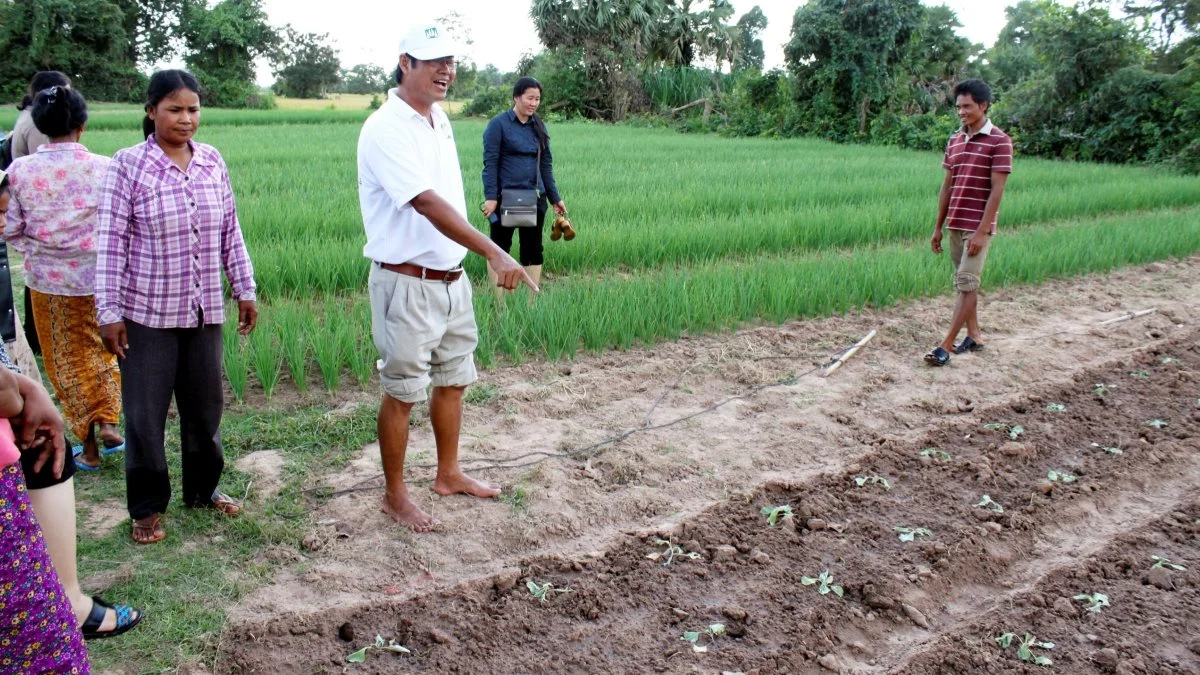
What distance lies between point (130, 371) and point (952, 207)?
435 centimetres

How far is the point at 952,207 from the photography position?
5445 millimetres

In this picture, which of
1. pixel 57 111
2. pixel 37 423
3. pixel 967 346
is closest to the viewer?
pixel 37 423

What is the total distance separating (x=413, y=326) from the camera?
10.1 feet

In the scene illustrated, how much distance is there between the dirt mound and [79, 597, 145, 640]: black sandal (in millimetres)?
269

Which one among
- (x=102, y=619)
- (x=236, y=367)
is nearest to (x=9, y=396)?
(x=102, y=619)

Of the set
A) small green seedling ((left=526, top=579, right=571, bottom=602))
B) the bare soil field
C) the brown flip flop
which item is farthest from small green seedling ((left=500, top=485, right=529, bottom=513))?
the brown flip flop

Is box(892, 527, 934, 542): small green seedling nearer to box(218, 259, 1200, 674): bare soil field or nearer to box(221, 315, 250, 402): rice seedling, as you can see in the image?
box(218, 259, 1200, 674): bare soil field

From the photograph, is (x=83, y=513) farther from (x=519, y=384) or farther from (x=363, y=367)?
(x=519, y=384)

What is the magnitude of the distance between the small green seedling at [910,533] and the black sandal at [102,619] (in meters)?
2.41

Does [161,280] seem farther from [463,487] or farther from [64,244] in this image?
[463,487]

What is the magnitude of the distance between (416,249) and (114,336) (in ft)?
3.19

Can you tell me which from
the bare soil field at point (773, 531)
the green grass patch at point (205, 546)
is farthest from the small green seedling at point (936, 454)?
the green grass patch at point (205, 546)

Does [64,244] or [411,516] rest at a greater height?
[64,244]

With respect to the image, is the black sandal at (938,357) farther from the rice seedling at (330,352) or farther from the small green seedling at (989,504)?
the rice seedling at (330,352)
